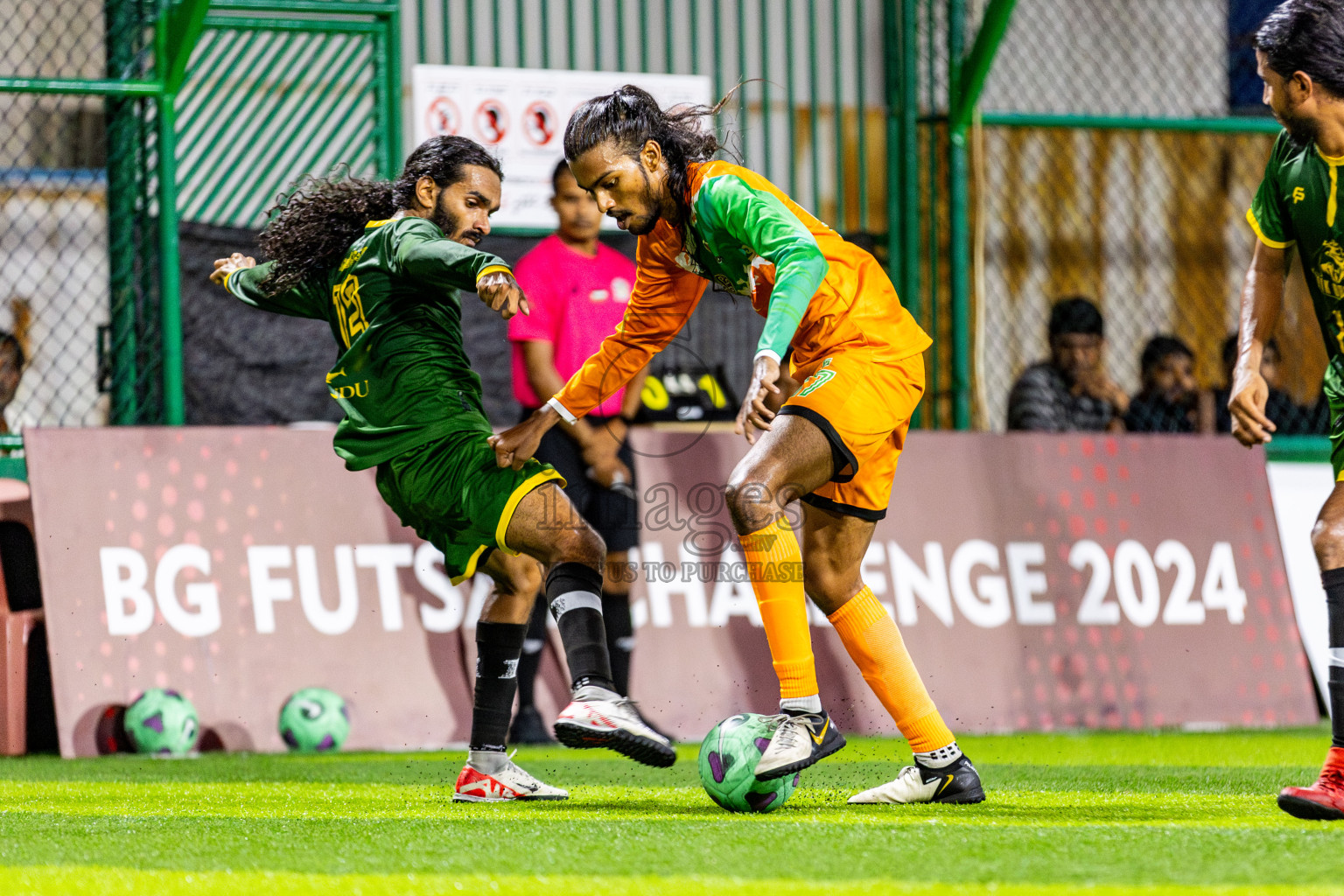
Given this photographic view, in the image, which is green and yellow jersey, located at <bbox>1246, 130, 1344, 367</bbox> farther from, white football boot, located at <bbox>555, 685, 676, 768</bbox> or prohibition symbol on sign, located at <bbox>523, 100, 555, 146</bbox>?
prohibition symbol on sign, located at <bbox>523, 100, 555, 146</bbox>

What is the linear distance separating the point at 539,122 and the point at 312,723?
3371mm

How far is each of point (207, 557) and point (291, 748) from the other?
0.86m

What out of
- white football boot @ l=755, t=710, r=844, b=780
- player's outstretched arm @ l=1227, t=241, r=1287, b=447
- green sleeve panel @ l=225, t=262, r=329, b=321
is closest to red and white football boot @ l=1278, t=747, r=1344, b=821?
player's outstretched arm @ l=1227, t=241, r=1287, b=447

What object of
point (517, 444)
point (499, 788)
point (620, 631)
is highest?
point (517, 444)

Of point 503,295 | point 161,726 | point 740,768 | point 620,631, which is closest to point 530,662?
point 620,631

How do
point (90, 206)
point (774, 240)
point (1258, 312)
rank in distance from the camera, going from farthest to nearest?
point (90, 206), point (1258, 312), point (774, 240)

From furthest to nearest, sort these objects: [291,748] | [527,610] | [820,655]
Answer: [820,655] → [291,748] → [527,610]

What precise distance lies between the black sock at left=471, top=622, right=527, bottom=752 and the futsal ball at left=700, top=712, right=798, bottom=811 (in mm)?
739

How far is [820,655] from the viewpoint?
698 centimetres

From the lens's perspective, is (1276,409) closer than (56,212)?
No

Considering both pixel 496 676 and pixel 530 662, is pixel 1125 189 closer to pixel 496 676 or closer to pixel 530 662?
pixel 530 662

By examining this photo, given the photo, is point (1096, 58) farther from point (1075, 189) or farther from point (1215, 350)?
point (1215, 350)

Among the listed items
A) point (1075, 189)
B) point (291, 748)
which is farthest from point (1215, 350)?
point (291, 748)

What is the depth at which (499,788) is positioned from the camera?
14.3ft
